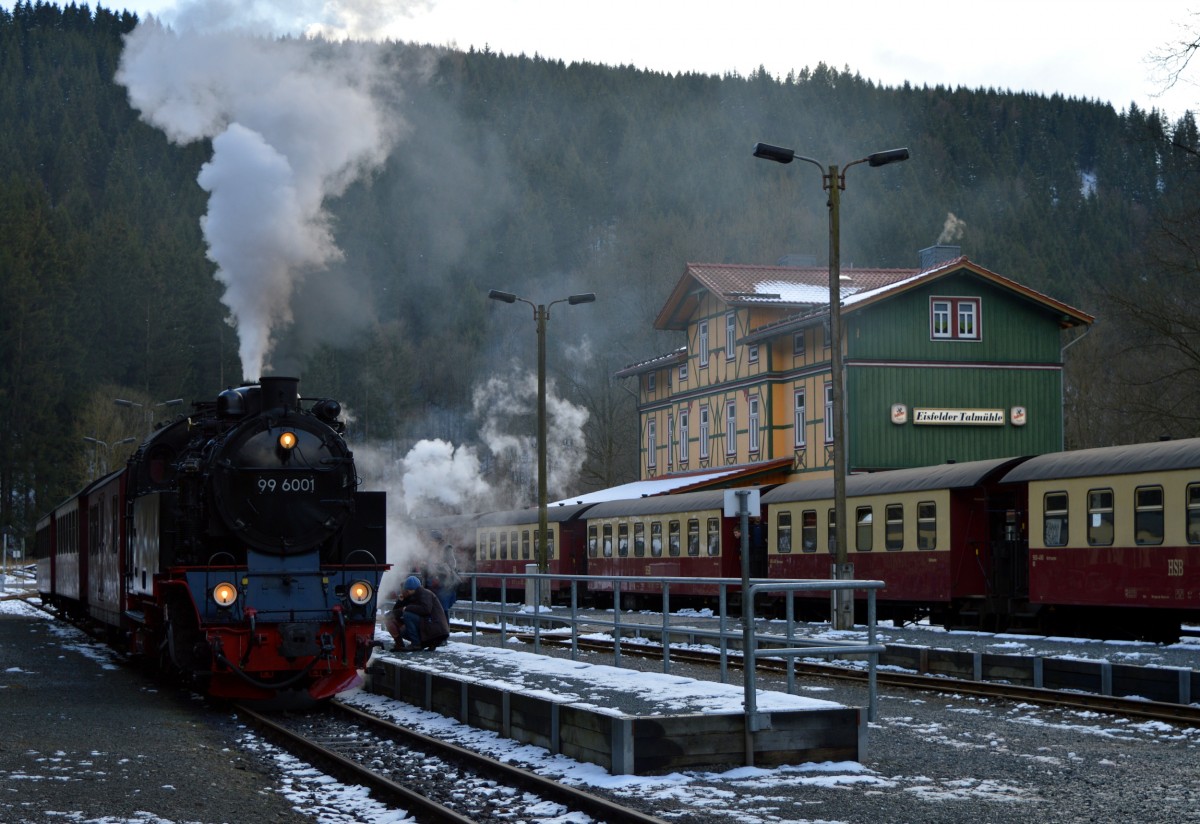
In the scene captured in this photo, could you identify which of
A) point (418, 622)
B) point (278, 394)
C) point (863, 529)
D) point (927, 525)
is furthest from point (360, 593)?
point (863, 529)

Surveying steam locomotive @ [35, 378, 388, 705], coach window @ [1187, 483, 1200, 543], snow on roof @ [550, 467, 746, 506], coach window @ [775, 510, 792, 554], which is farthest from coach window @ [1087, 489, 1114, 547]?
snow on roof @ [550, 467, 746, 506]

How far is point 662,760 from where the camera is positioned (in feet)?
33.8

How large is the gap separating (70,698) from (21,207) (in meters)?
91.0

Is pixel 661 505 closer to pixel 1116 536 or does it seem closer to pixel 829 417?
pixel 829 417

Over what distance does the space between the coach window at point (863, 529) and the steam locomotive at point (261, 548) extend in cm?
1377

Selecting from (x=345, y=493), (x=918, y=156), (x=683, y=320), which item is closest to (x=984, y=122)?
(x=918, y=156)

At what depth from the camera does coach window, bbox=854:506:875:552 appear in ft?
91.1

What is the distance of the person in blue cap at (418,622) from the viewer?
18.6 metres

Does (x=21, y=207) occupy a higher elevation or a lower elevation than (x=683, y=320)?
higher

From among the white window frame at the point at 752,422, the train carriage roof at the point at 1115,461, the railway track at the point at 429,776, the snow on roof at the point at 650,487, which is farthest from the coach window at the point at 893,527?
the white window frame at the point at 752,422

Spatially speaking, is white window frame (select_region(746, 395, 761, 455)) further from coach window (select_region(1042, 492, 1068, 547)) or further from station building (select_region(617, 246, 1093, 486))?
coach window (select_region(1042, 492, 1068, 547))

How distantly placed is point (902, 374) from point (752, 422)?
618 centimetres

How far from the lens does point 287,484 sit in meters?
15.5

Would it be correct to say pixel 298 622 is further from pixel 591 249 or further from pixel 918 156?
pixel 918 156
